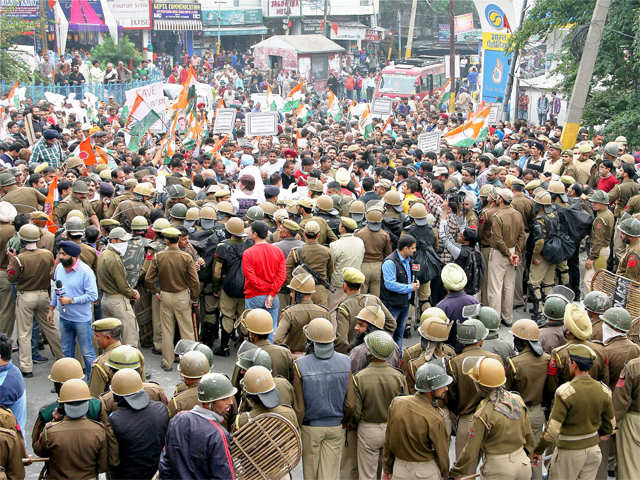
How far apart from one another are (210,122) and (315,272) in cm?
1400

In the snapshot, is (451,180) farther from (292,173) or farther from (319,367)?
(319,367)

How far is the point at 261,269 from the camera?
9.32m

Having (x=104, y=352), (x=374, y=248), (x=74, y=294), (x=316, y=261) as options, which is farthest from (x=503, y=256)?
(x=104, y=352)

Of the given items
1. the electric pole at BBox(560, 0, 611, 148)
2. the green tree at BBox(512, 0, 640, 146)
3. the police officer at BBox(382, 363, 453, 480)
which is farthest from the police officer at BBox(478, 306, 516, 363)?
the green tree at BBox(512, 0, 640, 146)

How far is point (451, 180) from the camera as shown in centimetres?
1338

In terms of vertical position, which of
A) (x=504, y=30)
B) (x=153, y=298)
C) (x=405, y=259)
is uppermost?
(x=504, y=30)

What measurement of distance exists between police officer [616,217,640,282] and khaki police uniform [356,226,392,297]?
2897 millimetres

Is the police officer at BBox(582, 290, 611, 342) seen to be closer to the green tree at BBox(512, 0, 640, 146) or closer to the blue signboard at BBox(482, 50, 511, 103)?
the green tree at BBox(512, 0, 640, 146)

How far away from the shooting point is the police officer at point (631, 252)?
31.7 ft

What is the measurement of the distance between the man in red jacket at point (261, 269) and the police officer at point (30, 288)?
239 cm

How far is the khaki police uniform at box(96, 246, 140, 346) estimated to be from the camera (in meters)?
9.34

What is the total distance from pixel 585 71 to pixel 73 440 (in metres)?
15.0

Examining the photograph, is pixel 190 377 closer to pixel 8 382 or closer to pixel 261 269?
pixel 8 382

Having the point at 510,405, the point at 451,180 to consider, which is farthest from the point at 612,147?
the point at 510,405
